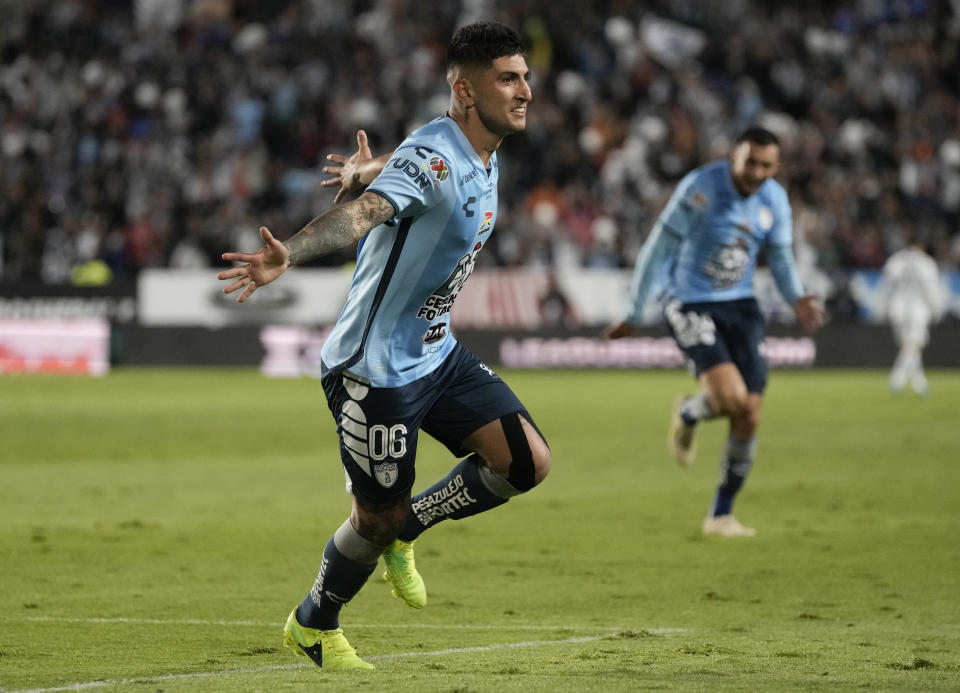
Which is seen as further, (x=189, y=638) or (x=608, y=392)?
(x=608, y=392)

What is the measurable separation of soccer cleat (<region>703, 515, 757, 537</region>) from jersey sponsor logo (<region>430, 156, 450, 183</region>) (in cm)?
537

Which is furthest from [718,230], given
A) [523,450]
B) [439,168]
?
[439,168]

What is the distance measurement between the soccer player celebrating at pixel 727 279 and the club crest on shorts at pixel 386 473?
4.67m

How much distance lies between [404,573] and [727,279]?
4.80m

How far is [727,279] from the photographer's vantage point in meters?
10.7

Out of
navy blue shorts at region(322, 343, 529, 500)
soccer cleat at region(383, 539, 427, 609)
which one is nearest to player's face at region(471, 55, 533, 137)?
navy blue shorts at region(322, 343, 529, 500)

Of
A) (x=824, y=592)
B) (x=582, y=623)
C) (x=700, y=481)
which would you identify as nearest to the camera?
(x=582, y=623)

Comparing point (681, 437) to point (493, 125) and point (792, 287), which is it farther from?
point (493, 125)

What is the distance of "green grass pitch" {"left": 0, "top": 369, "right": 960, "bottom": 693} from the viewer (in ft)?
20.1

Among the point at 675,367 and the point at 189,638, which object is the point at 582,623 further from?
the point at 675,367

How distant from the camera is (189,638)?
6.88 meters

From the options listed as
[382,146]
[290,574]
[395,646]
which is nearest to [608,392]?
[382,146]

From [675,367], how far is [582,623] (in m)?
20.8

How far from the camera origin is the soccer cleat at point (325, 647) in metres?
6.16
